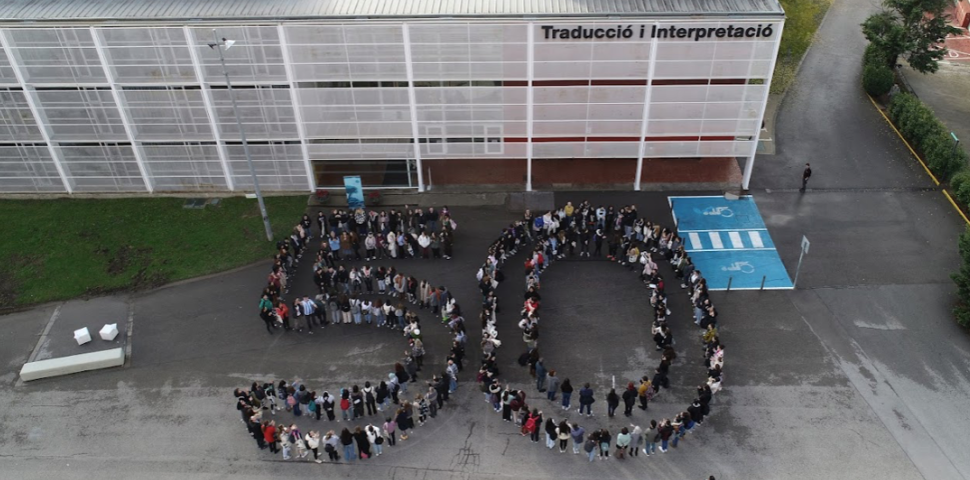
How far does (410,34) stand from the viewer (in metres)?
27.5

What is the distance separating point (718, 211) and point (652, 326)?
8.37 m

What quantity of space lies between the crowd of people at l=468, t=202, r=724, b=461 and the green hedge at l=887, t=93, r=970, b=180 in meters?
13.6

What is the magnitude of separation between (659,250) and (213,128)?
18.5m

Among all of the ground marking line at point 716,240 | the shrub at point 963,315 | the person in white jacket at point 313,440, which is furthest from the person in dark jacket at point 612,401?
the shrub at point 963,315

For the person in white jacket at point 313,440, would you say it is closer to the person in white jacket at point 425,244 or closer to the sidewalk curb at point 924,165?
the person in white jacket at point 425,244

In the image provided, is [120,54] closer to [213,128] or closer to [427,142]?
[213,128]

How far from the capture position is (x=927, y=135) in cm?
3256

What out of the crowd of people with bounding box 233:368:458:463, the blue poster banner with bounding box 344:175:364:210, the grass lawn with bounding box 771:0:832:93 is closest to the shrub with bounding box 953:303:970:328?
the crowd of people with bounding box 233:368:458:463

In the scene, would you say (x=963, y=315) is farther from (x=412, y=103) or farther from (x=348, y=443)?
(x=412, y=103)

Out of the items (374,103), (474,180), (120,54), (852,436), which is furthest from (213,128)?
(852,436)

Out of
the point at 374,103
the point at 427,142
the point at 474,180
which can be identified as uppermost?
the point at 374,103

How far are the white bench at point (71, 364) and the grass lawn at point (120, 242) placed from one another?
405 centimetres

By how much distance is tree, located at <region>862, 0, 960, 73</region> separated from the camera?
3631cm

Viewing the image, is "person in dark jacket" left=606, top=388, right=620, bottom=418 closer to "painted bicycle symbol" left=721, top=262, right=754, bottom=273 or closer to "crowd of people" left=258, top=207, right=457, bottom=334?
"crowd of people" left=258, top=207, right=457, bottom=334
